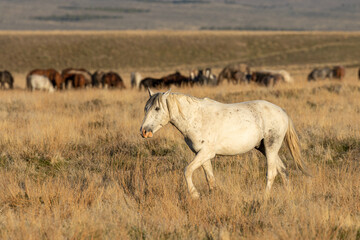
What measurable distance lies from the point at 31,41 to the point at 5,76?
Answer: 181 feet

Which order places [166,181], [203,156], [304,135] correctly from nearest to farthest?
[203,156] < [166,181] < [304,135]

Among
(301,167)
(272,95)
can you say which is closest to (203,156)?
(301,167)

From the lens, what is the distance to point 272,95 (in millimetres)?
15133

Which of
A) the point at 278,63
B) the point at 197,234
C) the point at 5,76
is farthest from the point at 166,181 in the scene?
the point at 278,63

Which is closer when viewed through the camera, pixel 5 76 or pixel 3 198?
pixel 3 198

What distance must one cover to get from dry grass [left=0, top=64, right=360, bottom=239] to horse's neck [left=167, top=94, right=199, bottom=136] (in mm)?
847

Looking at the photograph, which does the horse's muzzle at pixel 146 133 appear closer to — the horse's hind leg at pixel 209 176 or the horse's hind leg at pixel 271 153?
the horse's hind leg at pixel 209 176

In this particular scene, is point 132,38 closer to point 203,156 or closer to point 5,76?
point 5,76

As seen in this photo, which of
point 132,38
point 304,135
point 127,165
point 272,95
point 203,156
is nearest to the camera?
point 203,156

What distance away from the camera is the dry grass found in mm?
4590

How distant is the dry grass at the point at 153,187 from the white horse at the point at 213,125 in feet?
1.63

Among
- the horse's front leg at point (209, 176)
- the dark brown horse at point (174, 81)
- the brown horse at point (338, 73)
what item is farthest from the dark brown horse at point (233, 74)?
the horse's front leg at point (209, 176)

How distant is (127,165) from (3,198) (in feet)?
7.99

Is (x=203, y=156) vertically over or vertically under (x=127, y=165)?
over
